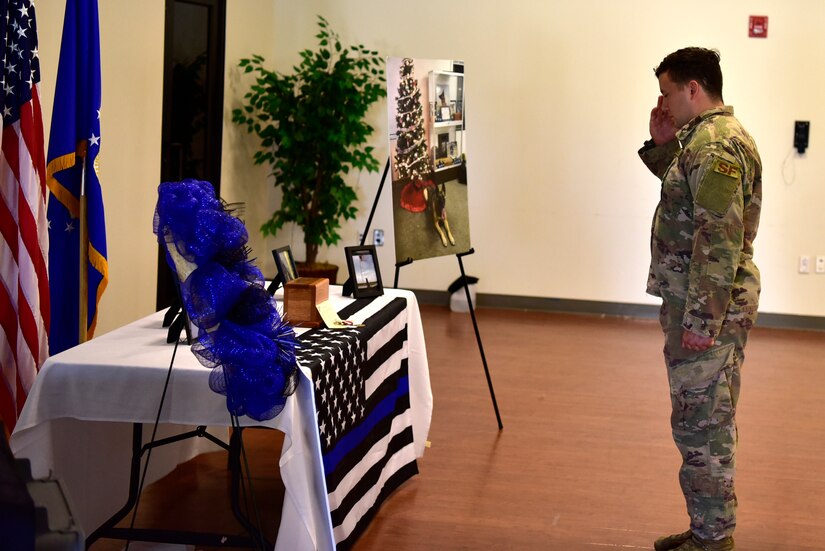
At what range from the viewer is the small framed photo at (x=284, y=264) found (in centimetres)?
344

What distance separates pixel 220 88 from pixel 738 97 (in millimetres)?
3860

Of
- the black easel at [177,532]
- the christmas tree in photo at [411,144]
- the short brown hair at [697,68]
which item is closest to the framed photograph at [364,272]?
the christmas tree in photo at [411,144]

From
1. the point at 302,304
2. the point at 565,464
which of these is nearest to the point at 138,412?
the point at 302,304

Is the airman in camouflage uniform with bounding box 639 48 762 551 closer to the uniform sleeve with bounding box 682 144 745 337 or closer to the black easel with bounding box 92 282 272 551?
the uniform sleeve with bounding box 682 144 745 337

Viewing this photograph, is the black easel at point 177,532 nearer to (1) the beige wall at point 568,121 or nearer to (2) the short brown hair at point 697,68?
→ (2) the short brown hair at point 697,68

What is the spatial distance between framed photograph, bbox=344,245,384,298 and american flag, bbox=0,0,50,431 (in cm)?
113

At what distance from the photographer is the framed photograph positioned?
3.81m

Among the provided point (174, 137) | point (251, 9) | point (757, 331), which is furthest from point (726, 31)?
point (174, 137)

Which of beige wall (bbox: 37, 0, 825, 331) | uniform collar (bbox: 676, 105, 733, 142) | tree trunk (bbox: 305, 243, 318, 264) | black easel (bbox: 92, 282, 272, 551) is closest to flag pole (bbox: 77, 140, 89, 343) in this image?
black easel (bbox: 92, 282, 272, 551)

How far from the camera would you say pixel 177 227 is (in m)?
2.57

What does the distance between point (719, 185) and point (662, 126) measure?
59 centimetres

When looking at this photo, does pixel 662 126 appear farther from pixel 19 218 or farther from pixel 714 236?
pixel 19 218

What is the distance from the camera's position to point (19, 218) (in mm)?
3445

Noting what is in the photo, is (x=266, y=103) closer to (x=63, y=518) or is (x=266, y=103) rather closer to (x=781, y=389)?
(x=781, y=389)
